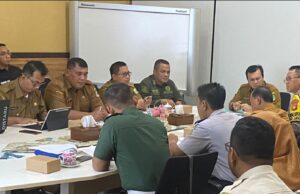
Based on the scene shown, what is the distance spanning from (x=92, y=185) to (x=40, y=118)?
Result: 138 centimetres

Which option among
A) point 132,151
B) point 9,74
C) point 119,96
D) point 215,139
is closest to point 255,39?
point 9,74

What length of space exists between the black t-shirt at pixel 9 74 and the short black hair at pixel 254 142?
3.99m

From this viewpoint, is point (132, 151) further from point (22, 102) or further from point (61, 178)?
point (22, 102)

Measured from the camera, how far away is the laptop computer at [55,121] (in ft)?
11.3

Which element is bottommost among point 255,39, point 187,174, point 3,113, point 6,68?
point 187,174

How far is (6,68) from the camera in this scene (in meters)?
5.22

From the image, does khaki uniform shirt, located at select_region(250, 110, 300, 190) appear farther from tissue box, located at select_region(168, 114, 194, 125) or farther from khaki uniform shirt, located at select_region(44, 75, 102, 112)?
khaki uniform shirt, located at select_region(44, 75, 102, 112)

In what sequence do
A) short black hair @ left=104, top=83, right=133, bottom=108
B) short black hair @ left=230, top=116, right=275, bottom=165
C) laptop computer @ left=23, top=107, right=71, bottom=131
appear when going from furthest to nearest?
1. laptop computer @ left=23, top=107, right=71, bottom=131
2. short black hair @ left=104, top=83, right=133, bottom=108
3. short black hair @ left=230, top=116, right=275, bottom=165

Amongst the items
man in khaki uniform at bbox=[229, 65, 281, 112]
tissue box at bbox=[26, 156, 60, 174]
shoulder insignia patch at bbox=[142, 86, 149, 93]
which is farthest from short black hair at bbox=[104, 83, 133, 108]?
shoulder insignia patch at bbox=[142, 86, 149, 93]

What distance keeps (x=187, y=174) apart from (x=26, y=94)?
191cm

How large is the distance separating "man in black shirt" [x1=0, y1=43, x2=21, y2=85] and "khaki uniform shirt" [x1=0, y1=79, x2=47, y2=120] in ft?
4.28

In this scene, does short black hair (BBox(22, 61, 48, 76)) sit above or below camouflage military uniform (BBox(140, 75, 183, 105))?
above

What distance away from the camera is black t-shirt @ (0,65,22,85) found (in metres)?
5.13

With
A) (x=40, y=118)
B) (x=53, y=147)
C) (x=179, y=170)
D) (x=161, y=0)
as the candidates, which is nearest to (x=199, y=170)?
(x=179, y=170)
